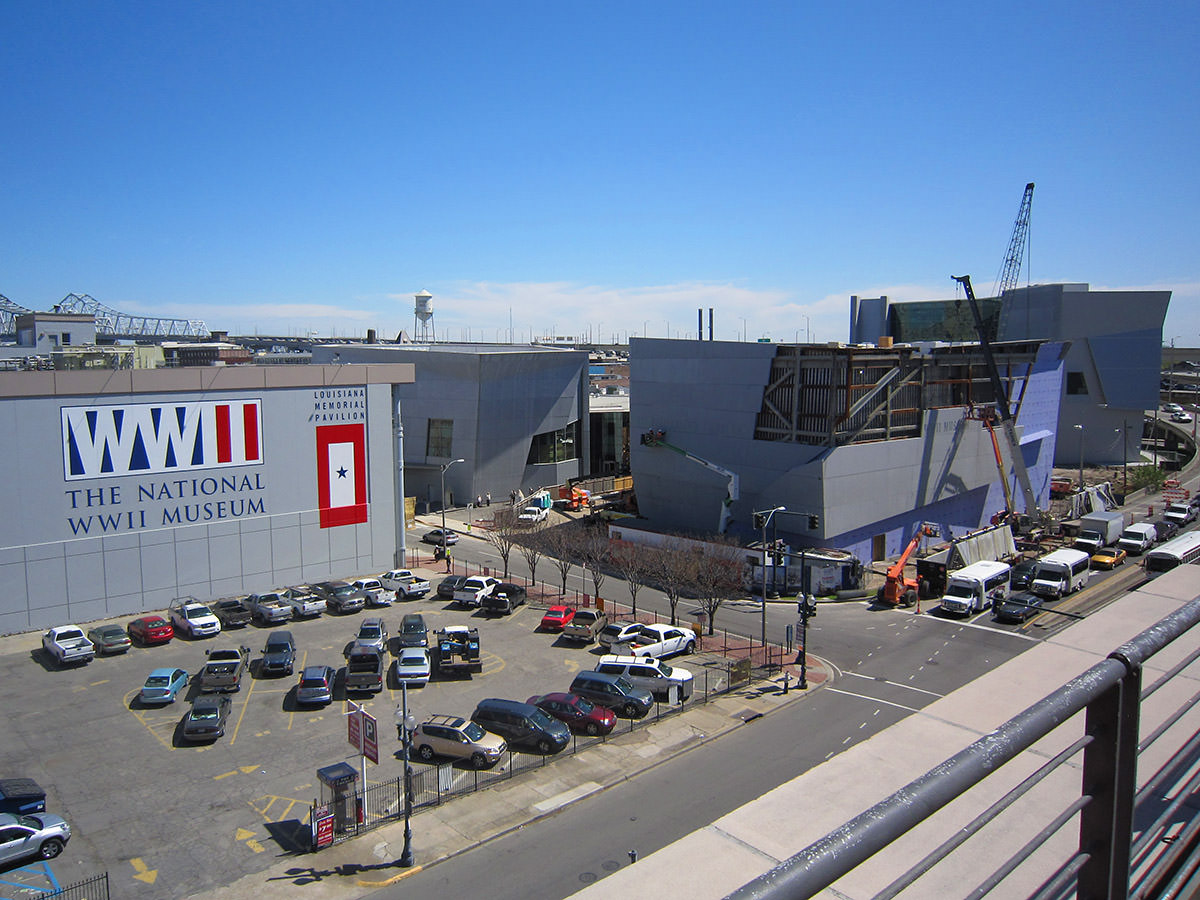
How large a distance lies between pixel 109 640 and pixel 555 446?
1621 inches

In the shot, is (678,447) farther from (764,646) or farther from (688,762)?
(688,762)

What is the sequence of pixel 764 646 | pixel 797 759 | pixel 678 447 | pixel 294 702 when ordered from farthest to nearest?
pixel 678 447, pixel 764 646, pixel 294 702, pixel 797 759

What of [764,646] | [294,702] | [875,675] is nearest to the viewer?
[294,702]

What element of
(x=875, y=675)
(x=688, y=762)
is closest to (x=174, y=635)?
(x=688, y=762)

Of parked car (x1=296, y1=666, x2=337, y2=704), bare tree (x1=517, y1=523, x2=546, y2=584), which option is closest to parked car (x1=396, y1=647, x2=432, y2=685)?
parked car (x1=296, y1=666, x2=337, y2=704)

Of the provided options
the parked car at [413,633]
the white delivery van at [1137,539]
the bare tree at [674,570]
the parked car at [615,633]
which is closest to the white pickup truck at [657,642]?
the parked car at [615,633]

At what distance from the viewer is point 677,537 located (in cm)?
4359

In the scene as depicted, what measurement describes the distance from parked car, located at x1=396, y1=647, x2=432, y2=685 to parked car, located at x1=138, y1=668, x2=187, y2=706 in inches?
269

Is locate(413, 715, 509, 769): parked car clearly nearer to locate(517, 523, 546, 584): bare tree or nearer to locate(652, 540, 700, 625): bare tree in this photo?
locate(652, 540, 700, 625): bare tree

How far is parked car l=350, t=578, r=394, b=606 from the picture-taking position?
36.8 meters

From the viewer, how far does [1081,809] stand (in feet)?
8.55

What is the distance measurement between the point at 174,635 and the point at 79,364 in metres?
12.9

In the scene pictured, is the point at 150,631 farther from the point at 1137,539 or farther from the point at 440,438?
the point at 1137,539

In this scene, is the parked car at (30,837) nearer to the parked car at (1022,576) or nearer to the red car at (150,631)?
the red car at (150,631)
